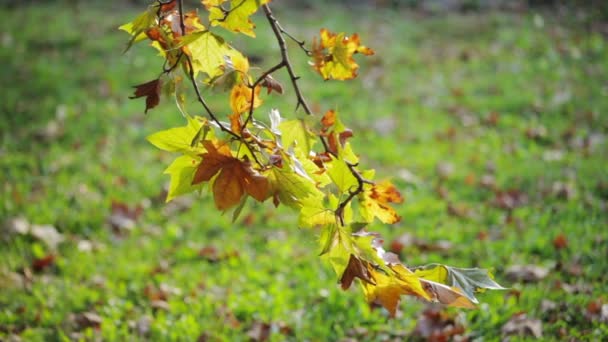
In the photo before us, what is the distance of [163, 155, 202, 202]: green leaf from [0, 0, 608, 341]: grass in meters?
1.35

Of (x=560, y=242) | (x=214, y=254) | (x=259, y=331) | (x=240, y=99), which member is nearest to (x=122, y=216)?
(x=214, y=254)

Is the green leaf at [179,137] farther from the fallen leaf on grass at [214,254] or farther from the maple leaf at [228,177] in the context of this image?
the fallen leaf on grass at [214,254]

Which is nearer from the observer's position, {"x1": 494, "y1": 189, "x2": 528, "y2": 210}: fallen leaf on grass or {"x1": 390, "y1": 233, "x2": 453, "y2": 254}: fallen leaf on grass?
{"x1": 390, "y1": 233, "x2": 453, "y2": 254}: fallen leaf on grass

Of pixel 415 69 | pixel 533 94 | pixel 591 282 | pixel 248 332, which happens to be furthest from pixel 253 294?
pixel 415 69

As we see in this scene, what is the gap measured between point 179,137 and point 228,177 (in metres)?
0.14

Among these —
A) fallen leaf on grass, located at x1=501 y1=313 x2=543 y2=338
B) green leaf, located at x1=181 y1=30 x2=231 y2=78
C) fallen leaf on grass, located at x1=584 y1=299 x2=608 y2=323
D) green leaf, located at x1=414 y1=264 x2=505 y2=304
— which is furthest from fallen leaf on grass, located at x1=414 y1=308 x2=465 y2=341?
green leaf, located at x1=181 y1=30 x2=231 y2=78

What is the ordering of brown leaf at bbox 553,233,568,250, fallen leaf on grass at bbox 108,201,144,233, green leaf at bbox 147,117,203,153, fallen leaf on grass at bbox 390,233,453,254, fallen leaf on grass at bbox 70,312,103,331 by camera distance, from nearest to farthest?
green leaf at bbox 147,117,203,153, fallen leaf on grass at bbox 70,312,103,331, brown leaf at bbox 553,233,568,250, fallen leaf on grass at bbox 390,233,453,254, fallen leaf on grass at bbox 108,201,144,233

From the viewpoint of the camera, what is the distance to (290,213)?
361 centimetres

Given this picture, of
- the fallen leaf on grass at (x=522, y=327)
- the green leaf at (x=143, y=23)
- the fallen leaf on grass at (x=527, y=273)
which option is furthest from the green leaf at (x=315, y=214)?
the fallen leaf on grass at (x=527, y=273)

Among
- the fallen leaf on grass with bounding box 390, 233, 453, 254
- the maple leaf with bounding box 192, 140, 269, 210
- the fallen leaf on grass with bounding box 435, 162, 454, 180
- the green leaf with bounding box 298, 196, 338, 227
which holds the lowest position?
the fallen leaf on grass with bounding box 435, 162, 454, 180

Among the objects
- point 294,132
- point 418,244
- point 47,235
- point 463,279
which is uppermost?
point 294,132

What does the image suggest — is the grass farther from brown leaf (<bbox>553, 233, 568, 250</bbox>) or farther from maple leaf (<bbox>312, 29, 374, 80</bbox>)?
maple leaf (<bbox>312, 29, 374, 80</bbox>)

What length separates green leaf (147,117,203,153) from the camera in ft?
3.71

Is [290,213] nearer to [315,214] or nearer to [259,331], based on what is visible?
[259,331]
